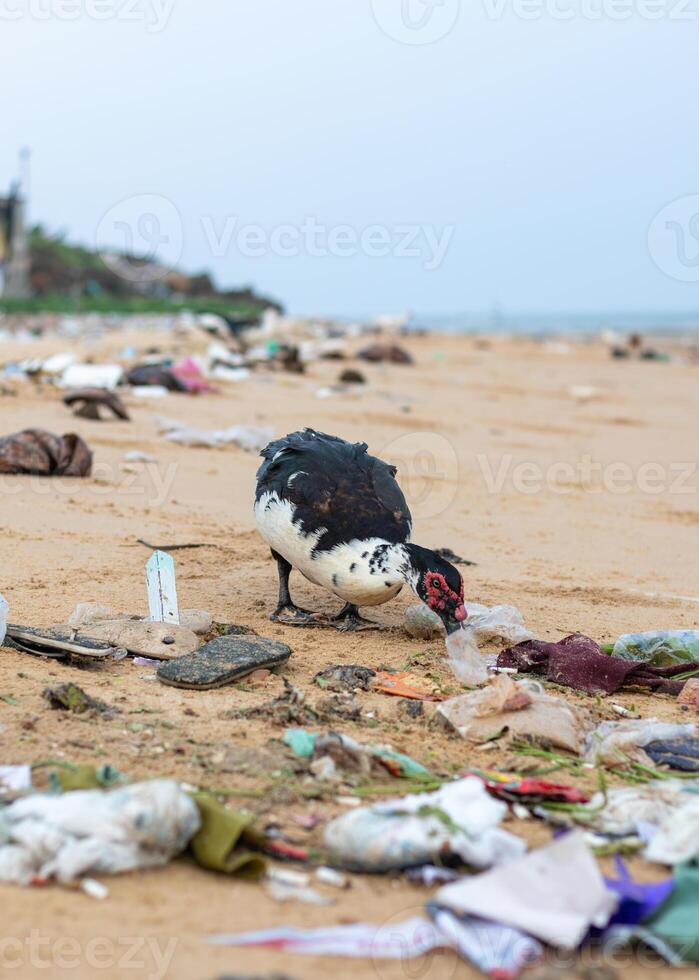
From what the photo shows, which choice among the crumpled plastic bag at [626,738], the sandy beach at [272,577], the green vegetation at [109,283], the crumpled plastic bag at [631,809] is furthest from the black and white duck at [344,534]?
the green vegetation at [109,283]

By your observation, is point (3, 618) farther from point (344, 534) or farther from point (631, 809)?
point (631, 809)

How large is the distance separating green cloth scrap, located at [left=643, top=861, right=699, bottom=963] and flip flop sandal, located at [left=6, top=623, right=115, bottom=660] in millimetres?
2309

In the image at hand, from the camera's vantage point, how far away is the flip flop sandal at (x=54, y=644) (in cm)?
413

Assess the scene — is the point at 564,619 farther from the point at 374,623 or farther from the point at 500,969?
the point at 500,969

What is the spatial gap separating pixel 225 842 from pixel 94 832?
1.01 ft

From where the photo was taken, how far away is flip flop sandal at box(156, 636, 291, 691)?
3977mm

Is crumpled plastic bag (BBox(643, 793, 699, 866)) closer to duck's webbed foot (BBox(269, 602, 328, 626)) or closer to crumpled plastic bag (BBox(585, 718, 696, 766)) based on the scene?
crumpled plastic bag (BBox(585, 718, 696, 766))

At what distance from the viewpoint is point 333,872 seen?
2.68 m

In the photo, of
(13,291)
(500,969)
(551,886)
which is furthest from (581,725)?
(13,291)

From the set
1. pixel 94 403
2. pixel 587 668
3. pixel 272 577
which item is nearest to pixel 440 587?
pixel 587 668

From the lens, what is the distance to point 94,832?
103 inches

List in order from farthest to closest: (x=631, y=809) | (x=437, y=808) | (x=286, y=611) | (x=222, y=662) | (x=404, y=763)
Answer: (x=286, y=611) < (x=222, y=662) < (x=404, y=763) < (x=631, y=809) < (x=437, y=808)

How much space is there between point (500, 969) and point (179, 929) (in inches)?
26.8

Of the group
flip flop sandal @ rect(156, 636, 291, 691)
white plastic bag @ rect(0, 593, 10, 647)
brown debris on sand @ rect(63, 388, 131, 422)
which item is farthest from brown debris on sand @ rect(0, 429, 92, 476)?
flip flop sandal @ rect(156, 636, 291, 691)
